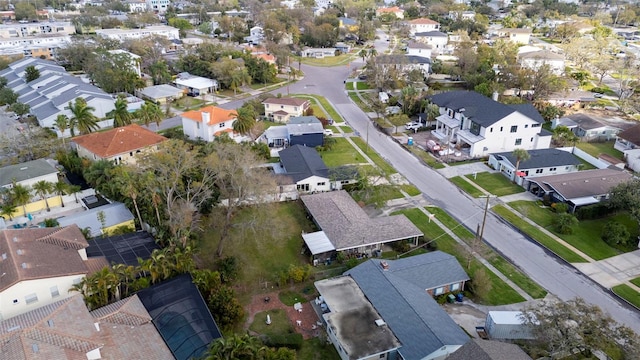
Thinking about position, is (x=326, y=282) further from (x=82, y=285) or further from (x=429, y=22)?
(x=429, y=22)

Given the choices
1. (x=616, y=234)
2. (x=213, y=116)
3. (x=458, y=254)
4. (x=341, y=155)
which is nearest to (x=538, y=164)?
(x=616, y=234)

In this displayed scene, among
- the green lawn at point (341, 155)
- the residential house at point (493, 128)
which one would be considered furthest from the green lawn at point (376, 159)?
the residential house at point (493, 128)

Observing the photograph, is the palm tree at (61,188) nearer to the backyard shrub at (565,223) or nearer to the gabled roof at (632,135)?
the backyard shrub at (565,223)

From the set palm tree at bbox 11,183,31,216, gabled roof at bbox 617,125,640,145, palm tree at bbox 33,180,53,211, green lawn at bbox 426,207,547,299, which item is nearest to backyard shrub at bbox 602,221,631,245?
green lawn at bbox 426,207,547,299

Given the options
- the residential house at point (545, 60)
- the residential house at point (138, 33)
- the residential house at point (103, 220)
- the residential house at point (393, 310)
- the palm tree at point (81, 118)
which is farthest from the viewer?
the residential house at point (138, 33)

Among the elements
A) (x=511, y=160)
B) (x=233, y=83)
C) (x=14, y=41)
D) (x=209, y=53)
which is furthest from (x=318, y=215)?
(x=14, y=41)

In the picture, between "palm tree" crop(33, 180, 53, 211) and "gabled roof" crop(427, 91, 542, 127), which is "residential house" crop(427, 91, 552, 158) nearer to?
"gabled roof" crop(427, 91, 542, 127)
